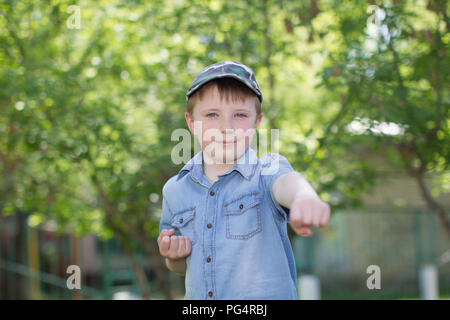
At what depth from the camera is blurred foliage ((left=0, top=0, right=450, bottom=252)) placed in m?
4.11

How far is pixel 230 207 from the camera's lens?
1.87 m

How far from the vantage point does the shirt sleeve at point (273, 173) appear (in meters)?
1.79

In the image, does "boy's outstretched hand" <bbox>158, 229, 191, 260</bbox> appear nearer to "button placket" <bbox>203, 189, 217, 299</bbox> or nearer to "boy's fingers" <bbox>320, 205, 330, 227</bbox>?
"button placket" <bbox>203, 189, 217, 299</bbox>

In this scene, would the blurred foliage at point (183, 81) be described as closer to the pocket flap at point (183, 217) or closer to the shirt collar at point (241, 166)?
the shirt collar at point (241, 166)

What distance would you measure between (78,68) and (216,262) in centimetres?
369

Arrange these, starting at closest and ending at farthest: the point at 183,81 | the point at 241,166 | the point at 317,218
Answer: the point at 317,218, the point at 241,166, the point at 183,81

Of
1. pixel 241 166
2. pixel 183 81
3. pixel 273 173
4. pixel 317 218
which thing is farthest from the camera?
pixel 183 81

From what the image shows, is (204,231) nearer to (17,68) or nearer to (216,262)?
(216,262)

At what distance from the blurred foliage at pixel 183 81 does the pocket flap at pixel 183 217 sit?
90.2 inches

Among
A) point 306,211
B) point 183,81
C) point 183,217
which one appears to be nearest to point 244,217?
point 183,217

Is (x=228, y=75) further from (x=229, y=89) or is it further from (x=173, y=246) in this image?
(x=173, y=246)

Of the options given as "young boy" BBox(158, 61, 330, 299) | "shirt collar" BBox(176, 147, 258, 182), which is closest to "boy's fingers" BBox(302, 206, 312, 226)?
"young boy" BBox(158, 61, 330, 299)

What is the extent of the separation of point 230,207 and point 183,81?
3.29 meters
